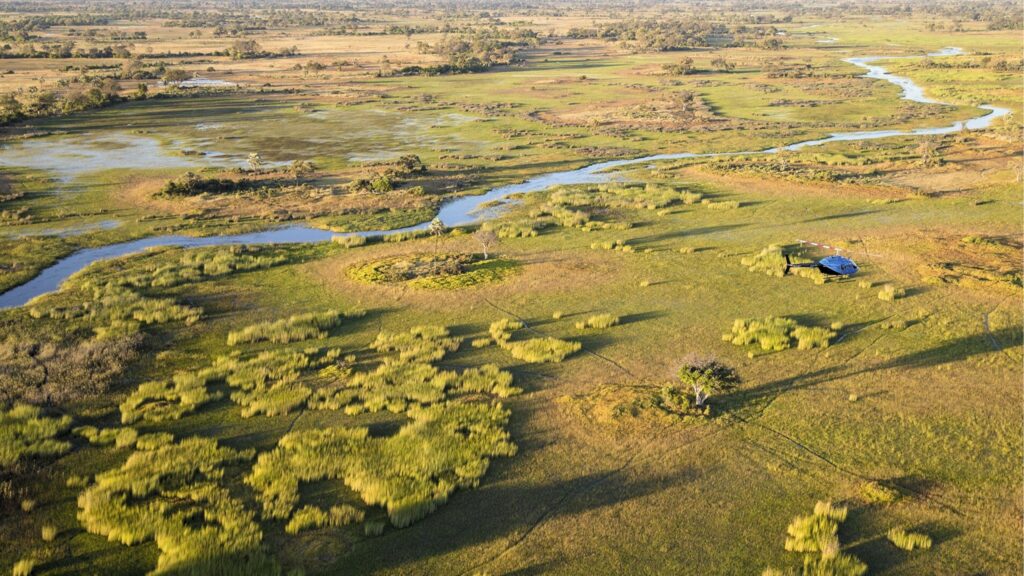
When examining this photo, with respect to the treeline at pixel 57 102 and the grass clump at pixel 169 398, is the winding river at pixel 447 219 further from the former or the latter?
the treeline at pixel 57 102

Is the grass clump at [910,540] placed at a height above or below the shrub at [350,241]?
above

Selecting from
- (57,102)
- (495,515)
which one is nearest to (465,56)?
(57,102)

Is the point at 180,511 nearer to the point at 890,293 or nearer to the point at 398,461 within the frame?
the point at 398,461

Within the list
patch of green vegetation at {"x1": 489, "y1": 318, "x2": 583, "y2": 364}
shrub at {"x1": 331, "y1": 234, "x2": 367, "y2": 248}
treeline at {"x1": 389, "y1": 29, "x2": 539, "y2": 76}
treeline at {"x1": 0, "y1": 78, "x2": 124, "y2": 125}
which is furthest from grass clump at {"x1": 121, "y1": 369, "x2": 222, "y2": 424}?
treeline at {"x1": 389, "y1": 29, "x2": 539, "y2": 76}

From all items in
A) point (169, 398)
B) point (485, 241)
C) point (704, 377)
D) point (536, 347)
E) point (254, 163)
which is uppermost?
point (254, 163)

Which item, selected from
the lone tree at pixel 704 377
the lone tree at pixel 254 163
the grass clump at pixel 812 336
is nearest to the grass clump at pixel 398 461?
the lone tree at pixel 704 377

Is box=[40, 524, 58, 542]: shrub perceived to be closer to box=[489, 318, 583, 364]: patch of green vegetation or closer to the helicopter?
box=[489, 318, 583, 364]: patch of green vegetation
